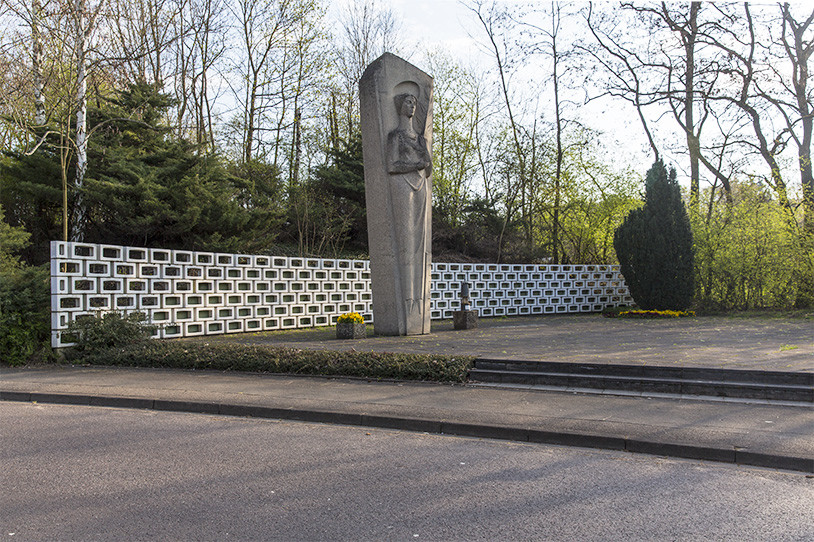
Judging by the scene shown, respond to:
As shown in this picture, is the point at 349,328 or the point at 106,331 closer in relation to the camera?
the point at 106,331

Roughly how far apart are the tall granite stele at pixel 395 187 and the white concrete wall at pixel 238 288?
3.30 meters

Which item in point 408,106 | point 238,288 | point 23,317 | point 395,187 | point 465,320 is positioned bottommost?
point 465,320

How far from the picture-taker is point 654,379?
894cm

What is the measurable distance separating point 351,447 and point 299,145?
25.1m

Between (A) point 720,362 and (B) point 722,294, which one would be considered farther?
(B) point 722,294

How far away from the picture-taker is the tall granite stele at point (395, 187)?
15086mm

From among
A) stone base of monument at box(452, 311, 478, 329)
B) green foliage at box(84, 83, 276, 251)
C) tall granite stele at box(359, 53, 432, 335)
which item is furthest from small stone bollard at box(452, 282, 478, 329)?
green foliage at box(84, 83, 276, 251)

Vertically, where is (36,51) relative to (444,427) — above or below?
above

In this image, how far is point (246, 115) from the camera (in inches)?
1094

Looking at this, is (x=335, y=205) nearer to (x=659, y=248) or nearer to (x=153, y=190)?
(x=153, y=190)

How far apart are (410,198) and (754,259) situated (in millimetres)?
13894

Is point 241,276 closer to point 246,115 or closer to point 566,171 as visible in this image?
point 246,115

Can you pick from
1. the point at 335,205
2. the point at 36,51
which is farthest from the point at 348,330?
the point at 335,205

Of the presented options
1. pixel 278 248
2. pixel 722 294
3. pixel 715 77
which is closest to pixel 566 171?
pixel 715 77
